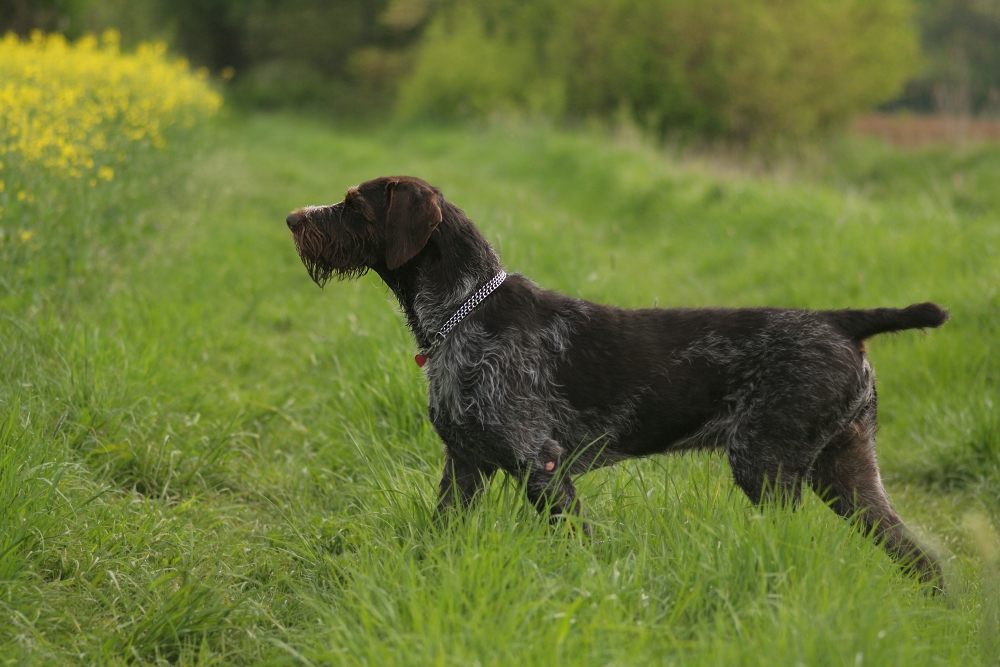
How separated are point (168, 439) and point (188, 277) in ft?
11.1

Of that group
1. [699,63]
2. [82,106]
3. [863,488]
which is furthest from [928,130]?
[863,488]

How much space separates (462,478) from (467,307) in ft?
2.37

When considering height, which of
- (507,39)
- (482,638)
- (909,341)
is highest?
(507,39)

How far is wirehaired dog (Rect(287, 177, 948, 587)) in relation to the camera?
3621 mm

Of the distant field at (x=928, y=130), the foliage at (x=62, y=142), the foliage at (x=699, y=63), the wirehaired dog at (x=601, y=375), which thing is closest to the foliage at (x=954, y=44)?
the distant field at (x=928, y=130)

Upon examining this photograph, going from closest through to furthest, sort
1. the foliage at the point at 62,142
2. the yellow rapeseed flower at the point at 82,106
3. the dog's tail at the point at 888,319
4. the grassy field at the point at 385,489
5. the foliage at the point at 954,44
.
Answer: the grassy field at the point at 385,489
the dog's tail at the point at 888,319
the foliage at the point at 62,142
the yellow rapeseed flower at the point at 82,106
the foliage at the point at 954,44

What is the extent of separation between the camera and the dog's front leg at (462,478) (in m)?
3.74

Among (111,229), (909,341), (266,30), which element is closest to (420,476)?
(909,341)

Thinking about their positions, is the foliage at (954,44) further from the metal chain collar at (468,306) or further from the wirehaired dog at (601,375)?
the metal chain collar at (468,306)

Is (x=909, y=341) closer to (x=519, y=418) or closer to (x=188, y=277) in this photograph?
(x=519, y=418)

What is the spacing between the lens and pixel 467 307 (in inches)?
152

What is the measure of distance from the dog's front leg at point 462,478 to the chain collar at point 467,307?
482 mm

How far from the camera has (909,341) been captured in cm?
665

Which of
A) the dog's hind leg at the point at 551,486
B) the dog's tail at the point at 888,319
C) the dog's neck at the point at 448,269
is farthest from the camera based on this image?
the dog's neck at the point at 448,269
